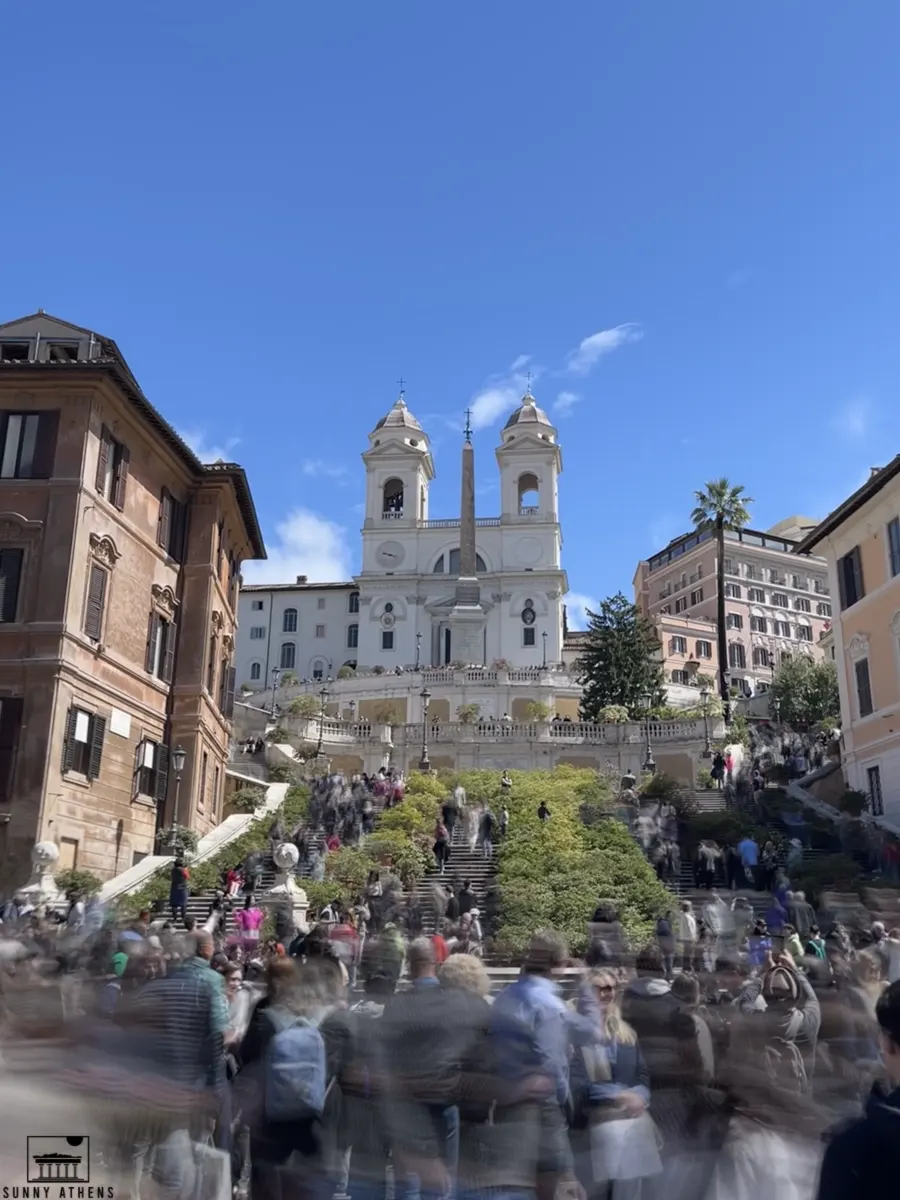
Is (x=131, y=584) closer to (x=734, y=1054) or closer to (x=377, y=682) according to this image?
(x=734, y=1054)

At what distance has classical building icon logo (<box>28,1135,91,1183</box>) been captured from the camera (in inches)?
235

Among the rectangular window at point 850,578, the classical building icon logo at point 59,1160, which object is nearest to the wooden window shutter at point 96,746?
the classical building icon logo at point 59,1160

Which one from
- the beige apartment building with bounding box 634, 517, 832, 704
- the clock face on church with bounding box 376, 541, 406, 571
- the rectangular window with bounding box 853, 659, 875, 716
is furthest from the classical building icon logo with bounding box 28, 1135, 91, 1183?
the beige apartment building with bounding box 634, 517, 832, 704

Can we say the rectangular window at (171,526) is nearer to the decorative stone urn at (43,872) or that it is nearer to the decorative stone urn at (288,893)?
the decorative stone urn at (43,872)

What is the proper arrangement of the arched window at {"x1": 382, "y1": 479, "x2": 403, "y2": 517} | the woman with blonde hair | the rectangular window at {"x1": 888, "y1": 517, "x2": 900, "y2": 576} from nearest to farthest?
1. the woman with blonde hair
2. the rectangular window at {"x1": 888, "y1": 517, "x2": 900, "y2": 576}
3. the arched window at {"x1": 382, "y1": 479, "x2": 403, "y2": 517}

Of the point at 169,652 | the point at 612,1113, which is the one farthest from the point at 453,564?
the point at 612,1113

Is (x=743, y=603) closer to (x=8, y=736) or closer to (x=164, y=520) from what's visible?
(x=164, y=520)

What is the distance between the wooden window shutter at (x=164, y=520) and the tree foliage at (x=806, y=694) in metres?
40.8

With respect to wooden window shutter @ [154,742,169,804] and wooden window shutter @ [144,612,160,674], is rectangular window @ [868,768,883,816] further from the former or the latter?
wooden window shutter @ [144,612,160,674]

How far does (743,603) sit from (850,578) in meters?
68.9

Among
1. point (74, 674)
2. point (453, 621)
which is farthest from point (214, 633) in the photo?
point (453, 621)

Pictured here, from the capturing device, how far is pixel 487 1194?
546cm

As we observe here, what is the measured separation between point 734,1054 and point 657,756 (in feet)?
129

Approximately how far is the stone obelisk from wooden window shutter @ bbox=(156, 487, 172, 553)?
166 feet
